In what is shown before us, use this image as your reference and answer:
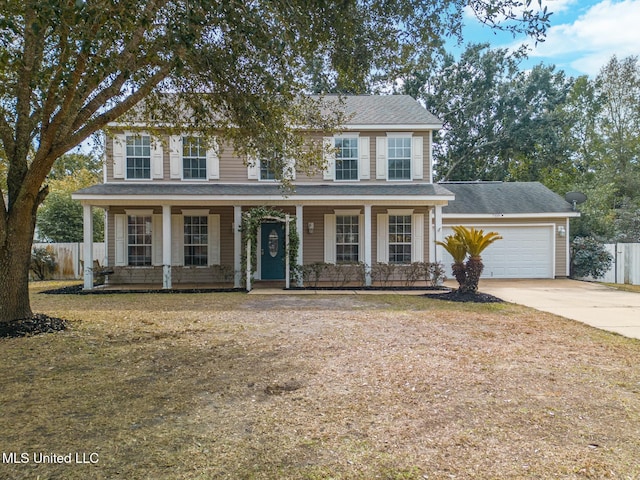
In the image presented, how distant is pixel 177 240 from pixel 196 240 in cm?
63

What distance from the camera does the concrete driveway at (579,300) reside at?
7.69m

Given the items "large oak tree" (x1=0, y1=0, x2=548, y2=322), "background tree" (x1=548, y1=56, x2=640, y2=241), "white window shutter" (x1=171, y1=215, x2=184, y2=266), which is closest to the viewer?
"large oak tree" (x1=0, y1=0, x2=548, y2=322)

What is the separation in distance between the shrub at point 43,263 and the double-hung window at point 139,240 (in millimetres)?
5051

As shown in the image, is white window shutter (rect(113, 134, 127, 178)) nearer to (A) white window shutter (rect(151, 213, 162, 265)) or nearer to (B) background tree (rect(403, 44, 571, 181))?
(A) white window shutter (rect(151, 213, 162, 265))

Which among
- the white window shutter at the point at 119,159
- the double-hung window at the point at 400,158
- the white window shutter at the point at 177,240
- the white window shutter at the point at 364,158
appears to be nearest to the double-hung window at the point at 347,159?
the white window shutter at the point at 364,158

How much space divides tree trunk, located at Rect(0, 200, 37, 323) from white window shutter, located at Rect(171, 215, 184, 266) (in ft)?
24.0

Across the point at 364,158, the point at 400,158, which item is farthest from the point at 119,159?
the point at 400,158

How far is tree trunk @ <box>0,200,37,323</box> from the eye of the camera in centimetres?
663

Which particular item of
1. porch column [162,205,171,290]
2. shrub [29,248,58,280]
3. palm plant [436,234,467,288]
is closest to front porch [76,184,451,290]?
porch column [162,205,171,290]

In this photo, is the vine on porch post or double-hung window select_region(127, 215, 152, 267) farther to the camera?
double-hung window select_region(127, 215, 152, 267)

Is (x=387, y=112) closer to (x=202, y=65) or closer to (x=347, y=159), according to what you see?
(x=347, y=159)

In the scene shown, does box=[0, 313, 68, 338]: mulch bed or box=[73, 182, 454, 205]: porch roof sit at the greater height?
box=[73, 182, 454, 205]: porch roof

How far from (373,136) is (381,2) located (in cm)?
772

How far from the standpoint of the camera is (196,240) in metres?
14.4
